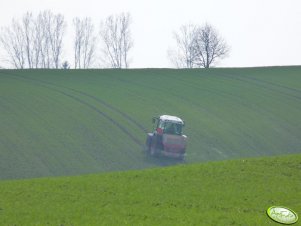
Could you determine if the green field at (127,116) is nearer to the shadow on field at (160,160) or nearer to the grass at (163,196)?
the shadow on field at (160,160)

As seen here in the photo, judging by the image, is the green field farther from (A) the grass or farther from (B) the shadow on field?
(A) the grass

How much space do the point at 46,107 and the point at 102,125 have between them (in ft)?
18.3

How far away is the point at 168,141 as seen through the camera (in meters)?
27.3

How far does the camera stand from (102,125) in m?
32.5

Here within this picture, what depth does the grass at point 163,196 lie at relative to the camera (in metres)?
13.6

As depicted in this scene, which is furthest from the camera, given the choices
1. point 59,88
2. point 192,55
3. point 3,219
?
point 192,55

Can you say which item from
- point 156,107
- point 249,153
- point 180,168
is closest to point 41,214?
point 180,168

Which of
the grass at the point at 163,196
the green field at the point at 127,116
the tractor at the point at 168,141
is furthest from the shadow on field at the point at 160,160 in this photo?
the grass at the point at 163,196

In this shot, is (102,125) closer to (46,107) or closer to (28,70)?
(46,107)

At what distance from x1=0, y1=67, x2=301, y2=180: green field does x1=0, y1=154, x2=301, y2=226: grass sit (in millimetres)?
6355

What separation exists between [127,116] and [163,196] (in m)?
19.7

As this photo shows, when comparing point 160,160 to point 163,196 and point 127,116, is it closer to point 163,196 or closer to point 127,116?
point 127,116

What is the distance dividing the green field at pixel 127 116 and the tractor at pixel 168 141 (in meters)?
0.64

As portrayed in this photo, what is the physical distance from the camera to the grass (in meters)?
13.6
